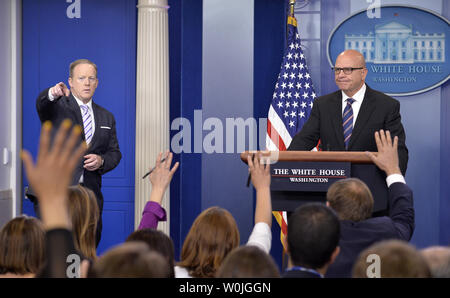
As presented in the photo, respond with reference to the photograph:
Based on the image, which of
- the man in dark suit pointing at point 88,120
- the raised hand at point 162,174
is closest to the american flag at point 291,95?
the man in dark suit pointing at point 88,120

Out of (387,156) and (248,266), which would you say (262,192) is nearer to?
(387,156)

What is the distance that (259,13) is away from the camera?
5.59 meters

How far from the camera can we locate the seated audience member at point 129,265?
1341 mm

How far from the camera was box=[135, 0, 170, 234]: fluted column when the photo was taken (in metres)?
5.50

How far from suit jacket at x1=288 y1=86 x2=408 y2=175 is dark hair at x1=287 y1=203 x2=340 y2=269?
1832 mm

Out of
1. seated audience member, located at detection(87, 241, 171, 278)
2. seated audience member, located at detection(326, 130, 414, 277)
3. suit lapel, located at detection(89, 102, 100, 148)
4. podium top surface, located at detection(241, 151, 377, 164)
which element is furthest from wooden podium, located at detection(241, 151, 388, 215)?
seated audience member, located at detection(87, 241, 171, 278)

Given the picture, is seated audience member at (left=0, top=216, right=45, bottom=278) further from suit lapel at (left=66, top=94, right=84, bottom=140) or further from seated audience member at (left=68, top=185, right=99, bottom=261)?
suit lapel at (left=66, top=94, right=84, bottom=140)

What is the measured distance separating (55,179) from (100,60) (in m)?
4.92

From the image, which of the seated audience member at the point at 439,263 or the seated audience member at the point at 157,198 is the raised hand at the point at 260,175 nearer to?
the seated audience member at the point at 157,198

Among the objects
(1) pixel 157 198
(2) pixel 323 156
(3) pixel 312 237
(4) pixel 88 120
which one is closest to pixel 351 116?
(2) pixel 323 156

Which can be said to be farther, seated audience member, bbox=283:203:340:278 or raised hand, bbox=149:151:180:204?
raised hand, bbox=149:151:180:204

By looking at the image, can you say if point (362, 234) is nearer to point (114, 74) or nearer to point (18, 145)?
point (114, 74)

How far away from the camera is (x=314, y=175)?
315cm
